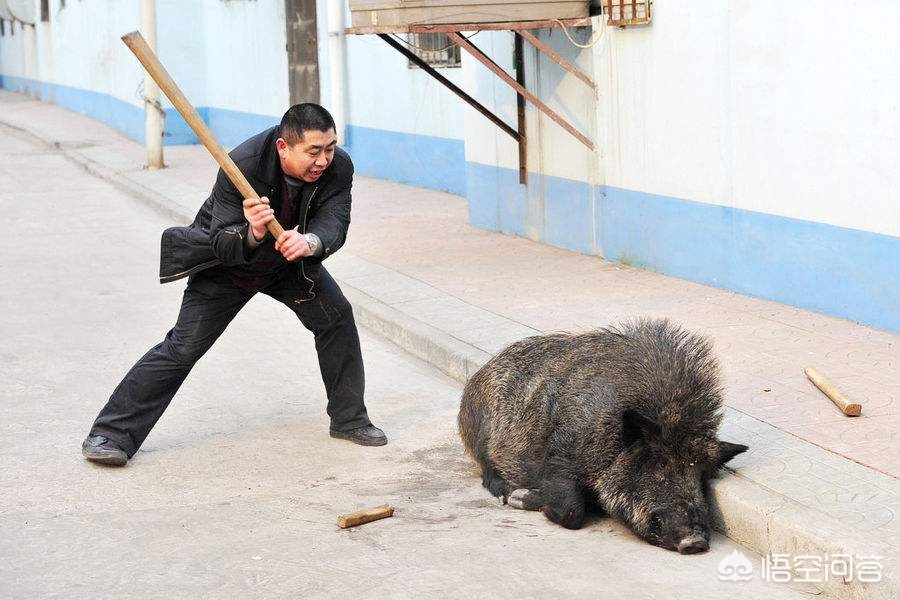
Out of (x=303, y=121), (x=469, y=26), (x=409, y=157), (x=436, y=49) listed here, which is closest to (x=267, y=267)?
(x=303, y=121)

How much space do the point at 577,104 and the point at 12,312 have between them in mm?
4765

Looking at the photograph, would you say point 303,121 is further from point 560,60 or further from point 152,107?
point 152,107

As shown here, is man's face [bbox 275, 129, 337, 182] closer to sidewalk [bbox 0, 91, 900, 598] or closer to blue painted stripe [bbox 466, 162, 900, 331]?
sidewalk [bbox 0, 91, 900, 598]

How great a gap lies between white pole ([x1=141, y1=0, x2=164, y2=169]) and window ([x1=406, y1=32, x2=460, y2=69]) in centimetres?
419

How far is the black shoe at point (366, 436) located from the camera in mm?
6598

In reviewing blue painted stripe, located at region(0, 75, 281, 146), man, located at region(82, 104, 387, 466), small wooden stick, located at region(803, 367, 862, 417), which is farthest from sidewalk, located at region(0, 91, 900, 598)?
blue painted stripe, located at region(0, 75, 281, 146)

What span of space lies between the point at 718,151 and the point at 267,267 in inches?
165

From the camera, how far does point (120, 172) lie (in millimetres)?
18797

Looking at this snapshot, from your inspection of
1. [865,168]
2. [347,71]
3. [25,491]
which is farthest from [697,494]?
[347,71]

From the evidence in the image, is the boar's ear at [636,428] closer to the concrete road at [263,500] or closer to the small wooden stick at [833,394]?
the concrete road at [263,500]

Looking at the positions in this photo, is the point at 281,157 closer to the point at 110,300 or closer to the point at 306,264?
the point at 306,264

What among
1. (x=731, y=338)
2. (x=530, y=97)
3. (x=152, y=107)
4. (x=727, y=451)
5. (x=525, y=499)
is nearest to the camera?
(x=727, y=451)

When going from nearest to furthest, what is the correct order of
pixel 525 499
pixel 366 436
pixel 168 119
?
pixel 525 499 → pixel 366 436 → pixel 168 119

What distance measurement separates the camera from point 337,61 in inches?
696
